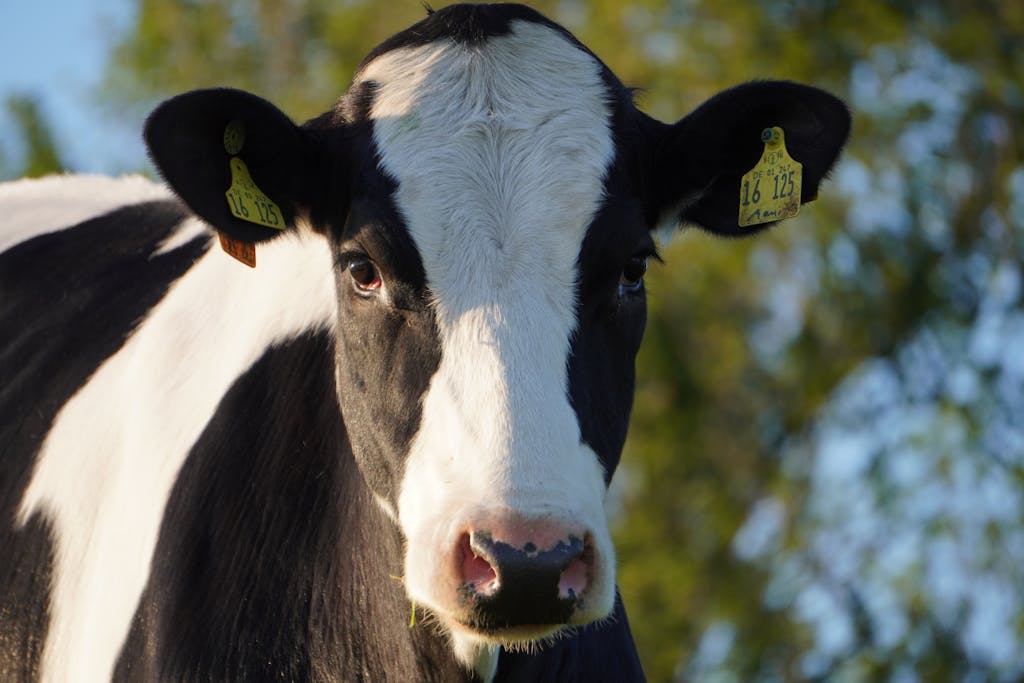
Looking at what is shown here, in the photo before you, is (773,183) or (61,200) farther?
(61,200)

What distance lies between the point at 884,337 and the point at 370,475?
12421 mm

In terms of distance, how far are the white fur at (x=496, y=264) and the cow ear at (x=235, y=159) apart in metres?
0.27

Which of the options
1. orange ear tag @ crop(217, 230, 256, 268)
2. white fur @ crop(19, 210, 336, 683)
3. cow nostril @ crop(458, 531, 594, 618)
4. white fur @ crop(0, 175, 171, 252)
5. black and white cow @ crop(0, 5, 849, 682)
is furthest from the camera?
white fur @ crop(0, 175, 171, 252)

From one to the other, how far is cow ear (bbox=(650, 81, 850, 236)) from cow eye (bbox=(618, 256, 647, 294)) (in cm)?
38

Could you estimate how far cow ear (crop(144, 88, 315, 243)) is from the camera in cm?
417

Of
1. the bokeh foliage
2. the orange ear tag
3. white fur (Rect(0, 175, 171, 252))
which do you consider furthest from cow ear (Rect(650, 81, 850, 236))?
the bokeh foliage

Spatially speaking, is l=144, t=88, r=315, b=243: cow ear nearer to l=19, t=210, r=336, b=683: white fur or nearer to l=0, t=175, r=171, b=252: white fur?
l=19, t=210, r=336, b=683: white fur

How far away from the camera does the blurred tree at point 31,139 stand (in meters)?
17.2

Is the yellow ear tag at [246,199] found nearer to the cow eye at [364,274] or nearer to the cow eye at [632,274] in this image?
the cow eye at [364,274]

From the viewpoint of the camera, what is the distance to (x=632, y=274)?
4.16 m

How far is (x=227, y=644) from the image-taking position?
434 cm

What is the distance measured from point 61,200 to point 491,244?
3097 millimetres

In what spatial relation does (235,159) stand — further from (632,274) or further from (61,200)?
(61,200)

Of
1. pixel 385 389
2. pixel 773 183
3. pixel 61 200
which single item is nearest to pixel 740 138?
pixel 773 183
